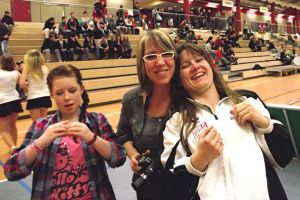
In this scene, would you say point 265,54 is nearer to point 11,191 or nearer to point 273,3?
point 273,3

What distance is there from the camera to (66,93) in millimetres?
1464


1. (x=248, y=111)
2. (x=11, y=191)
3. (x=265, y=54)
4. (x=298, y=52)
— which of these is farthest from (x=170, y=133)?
(x=298, y=52)

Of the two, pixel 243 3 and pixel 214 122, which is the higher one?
pixel 243 3

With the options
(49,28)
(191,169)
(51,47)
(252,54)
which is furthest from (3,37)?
(252,54)

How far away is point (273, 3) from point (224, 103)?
100ft

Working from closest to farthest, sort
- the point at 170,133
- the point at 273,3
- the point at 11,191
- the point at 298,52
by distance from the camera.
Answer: the point at 170,133
the point at 11,191
the point at 298,52
the point at 273,3

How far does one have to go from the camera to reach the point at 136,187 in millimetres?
1333

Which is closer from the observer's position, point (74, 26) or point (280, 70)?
point (74, 26)

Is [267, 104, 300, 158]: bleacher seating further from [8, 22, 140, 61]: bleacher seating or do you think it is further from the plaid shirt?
[8, 22, 140, 61]: bleacher seating

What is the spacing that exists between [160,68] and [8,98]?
11.3ft

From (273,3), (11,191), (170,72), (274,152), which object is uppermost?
(273,3)

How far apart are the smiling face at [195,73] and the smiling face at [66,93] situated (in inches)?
20.1

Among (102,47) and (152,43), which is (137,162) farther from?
(102,47)

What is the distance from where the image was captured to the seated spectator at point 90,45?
1040cm
